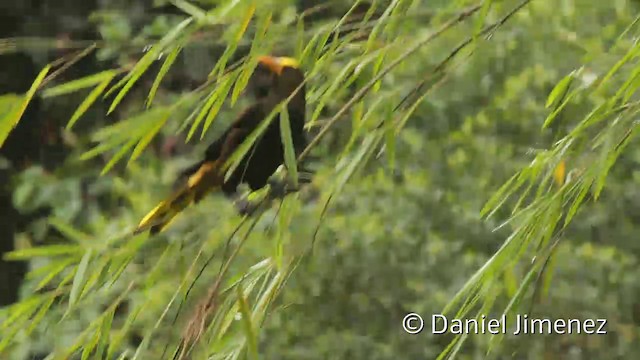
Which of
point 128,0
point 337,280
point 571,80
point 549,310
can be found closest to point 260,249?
point 337,280

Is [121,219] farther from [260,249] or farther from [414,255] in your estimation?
[414,255]

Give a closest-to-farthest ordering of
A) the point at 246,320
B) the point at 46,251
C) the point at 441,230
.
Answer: the point at 246,320
the point at 46,251
the point at 441,230

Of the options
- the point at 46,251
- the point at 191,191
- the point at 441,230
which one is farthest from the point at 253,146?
the point at 441,230

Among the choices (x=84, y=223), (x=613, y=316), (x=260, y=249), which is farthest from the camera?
(x=84, y=223)

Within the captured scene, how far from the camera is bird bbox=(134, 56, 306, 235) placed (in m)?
0.73

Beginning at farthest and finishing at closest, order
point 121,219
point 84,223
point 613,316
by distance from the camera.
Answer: point 84,223 → point 121,219 → point 613,316

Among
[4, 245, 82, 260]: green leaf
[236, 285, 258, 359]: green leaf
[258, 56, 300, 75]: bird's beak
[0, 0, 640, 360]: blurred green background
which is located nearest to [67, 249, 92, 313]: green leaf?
[4, 245, 82, 260]: green leaf

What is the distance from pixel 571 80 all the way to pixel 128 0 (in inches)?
48.0

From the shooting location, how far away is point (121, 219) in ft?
4.87

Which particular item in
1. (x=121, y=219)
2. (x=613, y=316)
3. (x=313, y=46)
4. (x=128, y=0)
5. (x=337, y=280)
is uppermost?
(x=313, y=46)

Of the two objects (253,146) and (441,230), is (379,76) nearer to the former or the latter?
(253,146)

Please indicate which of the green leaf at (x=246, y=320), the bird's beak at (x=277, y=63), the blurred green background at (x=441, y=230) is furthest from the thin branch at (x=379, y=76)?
the blurred green background at (x=441, y=230)

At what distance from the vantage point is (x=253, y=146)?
2.49ft

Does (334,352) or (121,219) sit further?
(121,219)
